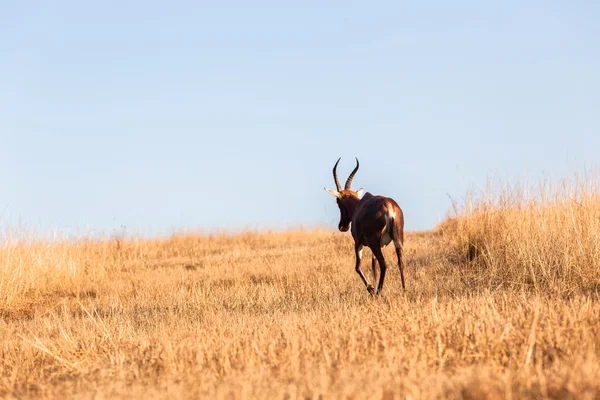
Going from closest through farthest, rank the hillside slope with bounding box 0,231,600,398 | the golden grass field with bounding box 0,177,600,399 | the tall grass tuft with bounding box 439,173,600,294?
1. the hillside slope with bounding box 0,231,600,398
2. the golden grass field with bounding box 0,177,600,399
3. the tall grass tuft with bounding box 439,173,600,294

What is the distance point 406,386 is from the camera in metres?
3.22

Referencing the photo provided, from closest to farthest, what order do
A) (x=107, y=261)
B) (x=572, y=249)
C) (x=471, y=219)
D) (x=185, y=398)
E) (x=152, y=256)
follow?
1. (x=185, y=398)
2. (x=572, y=249)
3. (x=471, y=219)
4. (x=107, y=261)
5. (x=152, y=256)

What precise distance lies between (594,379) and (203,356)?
2.56 meters

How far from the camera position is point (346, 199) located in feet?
36.9

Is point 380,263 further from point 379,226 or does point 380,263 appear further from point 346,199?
point 346,199

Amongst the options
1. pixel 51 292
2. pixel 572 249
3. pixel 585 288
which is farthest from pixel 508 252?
pixel 51 292

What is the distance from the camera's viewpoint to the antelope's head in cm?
1118

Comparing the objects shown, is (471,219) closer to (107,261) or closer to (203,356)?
(203,356)

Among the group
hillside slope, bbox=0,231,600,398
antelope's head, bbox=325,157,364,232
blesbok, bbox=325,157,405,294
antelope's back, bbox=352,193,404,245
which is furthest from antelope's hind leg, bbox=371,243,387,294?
antelope's head, bbox=325,157,364,232

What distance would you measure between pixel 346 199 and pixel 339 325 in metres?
5.89

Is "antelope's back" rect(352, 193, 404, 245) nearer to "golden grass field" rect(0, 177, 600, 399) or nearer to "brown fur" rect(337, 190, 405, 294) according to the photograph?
"brown fur" rect(337, 190, 405, 294)

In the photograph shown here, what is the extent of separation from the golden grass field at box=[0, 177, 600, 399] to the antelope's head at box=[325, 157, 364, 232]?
1.05 meters

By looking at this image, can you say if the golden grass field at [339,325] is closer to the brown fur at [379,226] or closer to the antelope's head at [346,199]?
the brown fur at [379,226]

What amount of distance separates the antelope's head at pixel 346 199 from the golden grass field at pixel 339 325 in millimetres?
1048
